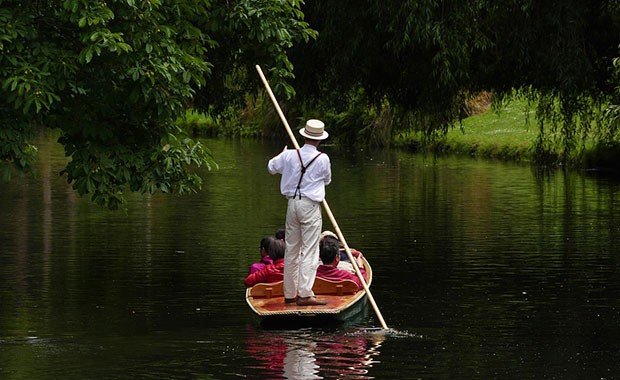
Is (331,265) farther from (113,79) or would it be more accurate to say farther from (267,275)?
(113,79)

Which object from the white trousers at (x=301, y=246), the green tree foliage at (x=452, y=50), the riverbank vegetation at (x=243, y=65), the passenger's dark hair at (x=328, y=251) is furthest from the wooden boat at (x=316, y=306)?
the green tree foliage at (x=452, y=50)

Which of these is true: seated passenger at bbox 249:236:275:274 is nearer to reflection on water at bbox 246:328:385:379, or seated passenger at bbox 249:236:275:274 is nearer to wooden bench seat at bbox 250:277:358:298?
wooden bench seat at bbox 250:277:358:298

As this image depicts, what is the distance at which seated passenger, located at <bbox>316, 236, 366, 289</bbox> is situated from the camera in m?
16.5

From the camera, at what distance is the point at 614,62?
21750 mm

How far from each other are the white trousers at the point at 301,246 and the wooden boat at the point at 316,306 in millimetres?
250

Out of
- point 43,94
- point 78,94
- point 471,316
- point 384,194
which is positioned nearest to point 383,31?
point 471,316

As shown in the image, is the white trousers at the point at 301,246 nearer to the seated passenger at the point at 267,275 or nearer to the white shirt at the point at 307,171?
the white shirt at the point at 307,171

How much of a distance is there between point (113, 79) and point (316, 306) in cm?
333

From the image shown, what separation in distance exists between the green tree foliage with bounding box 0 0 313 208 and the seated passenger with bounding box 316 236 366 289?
240 cm

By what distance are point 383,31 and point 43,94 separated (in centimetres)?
898

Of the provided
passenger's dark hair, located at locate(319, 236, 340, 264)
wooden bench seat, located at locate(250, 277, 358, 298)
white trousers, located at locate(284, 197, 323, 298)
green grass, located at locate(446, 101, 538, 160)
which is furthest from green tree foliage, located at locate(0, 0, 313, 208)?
green grass, located at locate(446, 101, 538, 160)

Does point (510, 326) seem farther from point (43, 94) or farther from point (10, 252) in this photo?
point (10, 252)

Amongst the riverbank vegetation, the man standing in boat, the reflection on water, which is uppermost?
the riverbank vegetation

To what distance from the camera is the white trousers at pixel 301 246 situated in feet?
50.9
